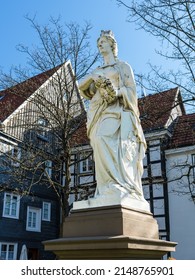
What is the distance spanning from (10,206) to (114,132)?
15.4 meters

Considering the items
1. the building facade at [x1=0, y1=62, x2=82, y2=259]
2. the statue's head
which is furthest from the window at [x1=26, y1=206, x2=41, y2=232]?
the statue's head

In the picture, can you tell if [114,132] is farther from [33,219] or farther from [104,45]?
[33,219]

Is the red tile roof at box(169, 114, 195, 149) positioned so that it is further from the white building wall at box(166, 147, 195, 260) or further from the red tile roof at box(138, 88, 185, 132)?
the red tile roof at box(138, 88, 185, 132)

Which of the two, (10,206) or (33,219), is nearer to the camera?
(10,206)

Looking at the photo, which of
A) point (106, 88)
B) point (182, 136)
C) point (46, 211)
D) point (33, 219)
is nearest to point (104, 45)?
point (106, 88)

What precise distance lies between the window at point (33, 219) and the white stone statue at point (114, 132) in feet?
52.4

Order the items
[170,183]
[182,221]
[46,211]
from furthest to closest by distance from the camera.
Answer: [46,211] → [170,183] → [182,221]

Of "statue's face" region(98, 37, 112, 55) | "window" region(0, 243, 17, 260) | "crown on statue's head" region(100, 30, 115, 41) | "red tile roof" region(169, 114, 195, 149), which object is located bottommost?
"window" region(0, 243, 17, 260)

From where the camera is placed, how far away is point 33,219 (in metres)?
20.0

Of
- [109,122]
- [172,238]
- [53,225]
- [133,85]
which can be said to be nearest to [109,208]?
[109,122]

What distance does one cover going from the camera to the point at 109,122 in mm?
4344

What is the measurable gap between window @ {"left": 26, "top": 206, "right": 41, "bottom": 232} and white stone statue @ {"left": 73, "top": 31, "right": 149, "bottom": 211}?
629 inches

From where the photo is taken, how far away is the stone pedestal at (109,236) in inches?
132

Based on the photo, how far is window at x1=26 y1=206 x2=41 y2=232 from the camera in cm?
1959
